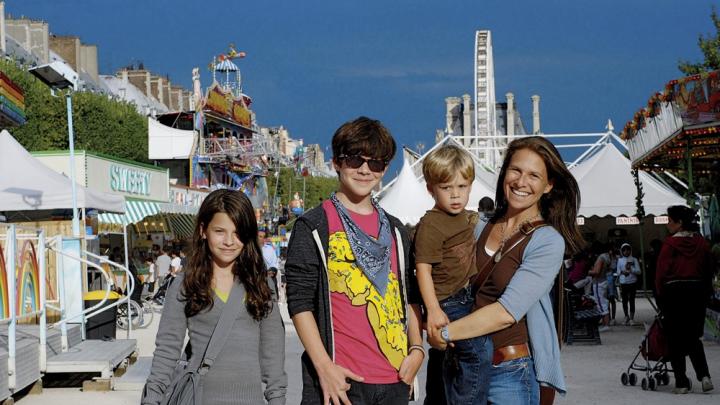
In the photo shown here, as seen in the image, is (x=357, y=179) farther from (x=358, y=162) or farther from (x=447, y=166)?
(x=447, y=166)

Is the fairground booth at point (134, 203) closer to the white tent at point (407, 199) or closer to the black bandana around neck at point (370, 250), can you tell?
the white tent at point (407, 199)

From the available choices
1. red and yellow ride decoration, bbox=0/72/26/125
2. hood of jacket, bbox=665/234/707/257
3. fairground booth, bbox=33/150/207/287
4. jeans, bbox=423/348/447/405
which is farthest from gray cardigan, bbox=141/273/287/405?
fairground booth, bbox=33/150/207/287

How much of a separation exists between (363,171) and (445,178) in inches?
18.8

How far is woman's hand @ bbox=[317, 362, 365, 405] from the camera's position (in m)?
3.68

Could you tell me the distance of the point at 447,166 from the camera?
14.0 feet

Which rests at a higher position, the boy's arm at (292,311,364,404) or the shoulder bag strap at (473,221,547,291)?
the shoulder bag strap at (473,221,547,291)

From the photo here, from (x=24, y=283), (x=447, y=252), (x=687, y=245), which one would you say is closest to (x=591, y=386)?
(x=687, y=245)

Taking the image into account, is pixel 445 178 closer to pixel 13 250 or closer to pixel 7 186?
pixel 13 250

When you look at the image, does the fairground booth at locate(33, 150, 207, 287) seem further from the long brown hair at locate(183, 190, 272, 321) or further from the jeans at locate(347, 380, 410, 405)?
the jeans at locate(347, 380, 410, 405)

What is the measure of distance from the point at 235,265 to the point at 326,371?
29.3 inches

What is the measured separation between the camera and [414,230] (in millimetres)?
4250

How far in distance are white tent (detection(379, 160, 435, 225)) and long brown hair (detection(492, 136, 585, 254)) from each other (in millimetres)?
25121

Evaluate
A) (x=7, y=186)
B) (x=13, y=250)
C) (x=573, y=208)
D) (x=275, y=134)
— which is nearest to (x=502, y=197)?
(x=573, y=208)

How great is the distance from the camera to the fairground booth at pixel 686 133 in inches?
520
